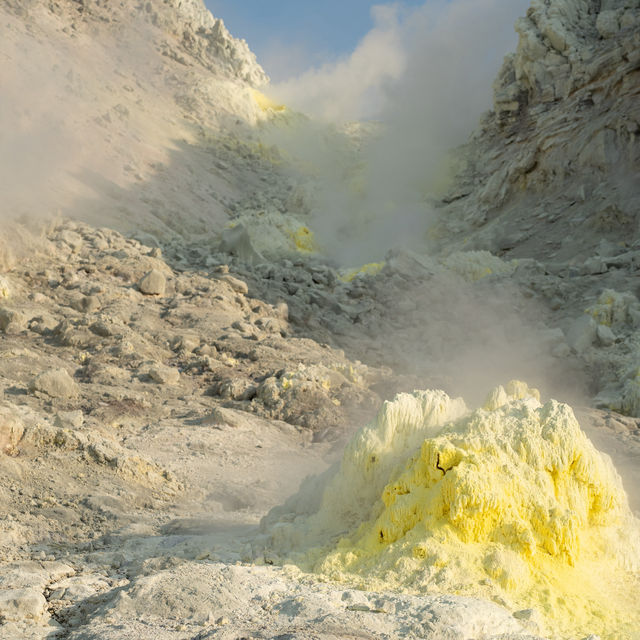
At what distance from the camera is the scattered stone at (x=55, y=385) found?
299 inches

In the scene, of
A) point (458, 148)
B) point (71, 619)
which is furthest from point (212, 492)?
point (458, 148)

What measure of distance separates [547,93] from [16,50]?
46.8 feet

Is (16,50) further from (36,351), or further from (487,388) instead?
(487,388)

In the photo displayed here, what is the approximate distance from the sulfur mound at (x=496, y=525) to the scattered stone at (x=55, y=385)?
14.7 feet

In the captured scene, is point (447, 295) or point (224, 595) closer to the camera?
point (224, 595)

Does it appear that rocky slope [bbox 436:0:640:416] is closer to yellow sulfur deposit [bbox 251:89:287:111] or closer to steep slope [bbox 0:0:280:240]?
steep slope [bbox 0:0:280:240]

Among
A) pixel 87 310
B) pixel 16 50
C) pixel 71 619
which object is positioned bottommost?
pixel 71 619

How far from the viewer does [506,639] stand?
8.80 ft

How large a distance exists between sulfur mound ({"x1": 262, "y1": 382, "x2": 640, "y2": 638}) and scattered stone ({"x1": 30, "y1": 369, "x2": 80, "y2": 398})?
4485 millimetres

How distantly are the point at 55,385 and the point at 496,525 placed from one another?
5.61 metres

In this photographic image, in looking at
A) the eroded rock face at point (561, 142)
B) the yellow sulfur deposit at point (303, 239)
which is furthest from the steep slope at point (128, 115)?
the eroded rock face at point (561, 142)

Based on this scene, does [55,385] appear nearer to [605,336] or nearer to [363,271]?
[605,336]

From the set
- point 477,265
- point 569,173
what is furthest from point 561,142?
point 477,265

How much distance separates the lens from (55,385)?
768cm
